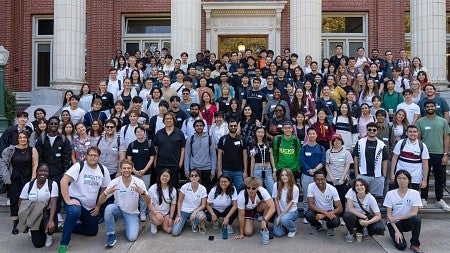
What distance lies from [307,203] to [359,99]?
3.83 m

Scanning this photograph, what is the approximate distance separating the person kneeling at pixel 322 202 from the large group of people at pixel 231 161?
18mm

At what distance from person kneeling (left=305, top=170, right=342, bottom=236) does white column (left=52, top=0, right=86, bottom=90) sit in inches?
387

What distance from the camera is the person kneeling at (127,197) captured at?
8180 mm

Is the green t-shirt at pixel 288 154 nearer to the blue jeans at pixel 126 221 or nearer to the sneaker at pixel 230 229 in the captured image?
the sneaker at pixel 230 229

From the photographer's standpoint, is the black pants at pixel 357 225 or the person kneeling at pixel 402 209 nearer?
the person kneeling at pixel 402 209

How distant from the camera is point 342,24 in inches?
796

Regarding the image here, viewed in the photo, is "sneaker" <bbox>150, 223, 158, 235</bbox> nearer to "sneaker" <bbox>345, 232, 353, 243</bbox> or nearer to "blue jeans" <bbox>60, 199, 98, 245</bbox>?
"blue jeans" <bbox>60, 199, 98, 245</bbox>

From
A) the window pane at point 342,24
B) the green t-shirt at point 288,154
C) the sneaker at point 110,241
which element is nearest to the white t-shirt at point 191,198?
the sneaker at point 110,241

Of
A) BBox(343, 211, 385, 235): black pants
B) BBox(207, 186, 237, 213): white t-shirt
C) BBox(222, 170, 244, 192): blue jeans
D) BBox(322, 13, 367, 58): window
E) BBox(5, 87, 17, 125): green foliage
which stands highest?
BBox(322, 13, 367, 58): window

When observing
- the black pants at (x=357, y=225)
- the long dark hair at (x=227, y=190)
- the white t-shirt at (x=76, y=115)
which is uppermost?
the white t-shirt at (x=76, y=115)

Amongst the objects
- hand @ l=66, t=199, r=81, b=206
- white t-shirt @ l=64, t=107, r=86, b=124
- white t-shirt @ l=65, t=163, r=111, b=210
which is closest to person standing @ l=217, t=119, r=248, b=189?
white t-shirt @ l=65, t=163, r=111, b=210

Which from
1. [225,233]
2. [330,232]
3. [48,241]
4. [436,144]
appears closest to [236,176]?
[225,233]

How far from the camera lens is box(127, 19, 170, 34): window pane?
2060 centimetres

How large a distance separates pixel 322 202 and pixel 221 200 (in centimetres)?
180
